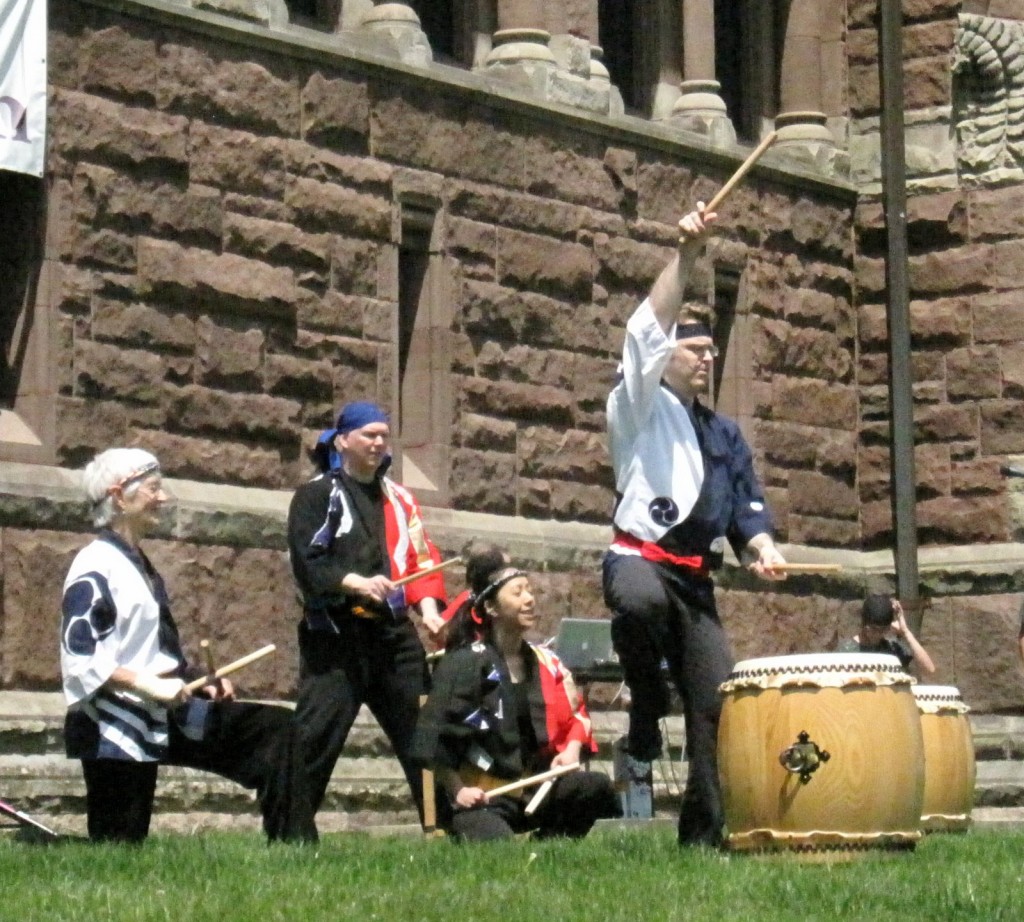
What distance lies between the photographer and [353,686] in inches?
444

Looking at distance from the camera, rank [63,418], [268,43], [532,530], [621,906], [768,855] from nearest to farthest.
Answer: [621,906]
[768,855]
[63,418]
[268,43]
[532,530]

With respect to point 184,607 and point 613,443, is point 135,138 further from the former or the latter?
point 613,443

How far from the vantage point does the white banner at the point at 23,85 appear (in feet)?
44.9

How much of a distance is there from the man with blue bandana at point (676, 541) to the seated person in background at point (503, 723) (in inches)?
49.8

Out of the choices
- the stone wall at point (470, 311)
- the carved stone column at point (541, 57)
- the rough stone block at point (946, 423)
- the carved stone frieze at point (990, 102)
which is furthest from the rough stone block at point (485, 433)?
the carved stone frieze at point (990, 102)

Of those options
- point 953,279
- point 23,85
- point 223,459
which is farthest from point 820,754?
point 953,279

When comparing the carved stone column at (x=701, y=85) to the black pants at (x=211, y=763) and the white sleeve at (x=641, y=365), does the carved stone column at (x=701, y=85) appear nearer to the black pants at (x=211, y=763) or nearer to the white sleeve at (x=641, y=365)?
the white sleeve at (x=641, y=365)

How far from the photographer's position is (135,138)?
14406 mm

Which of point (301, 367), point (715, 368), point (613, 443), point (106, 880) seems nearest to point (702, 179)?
point (715, 368)

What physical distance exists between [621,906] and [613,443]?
2364 millimetres

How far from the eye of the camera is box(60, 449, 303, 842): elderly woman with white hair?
985 cm

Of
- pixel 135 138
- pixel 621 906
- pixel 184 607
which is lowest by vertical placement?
pixel 621 906

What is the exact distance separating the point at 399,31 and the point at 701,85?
116 inches

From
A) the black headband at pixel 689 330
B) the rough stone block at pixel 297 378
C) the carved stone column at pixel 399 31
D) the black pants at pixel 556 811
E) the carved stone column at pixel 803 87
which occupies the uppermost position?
the carved stone column at pixel 803 87
